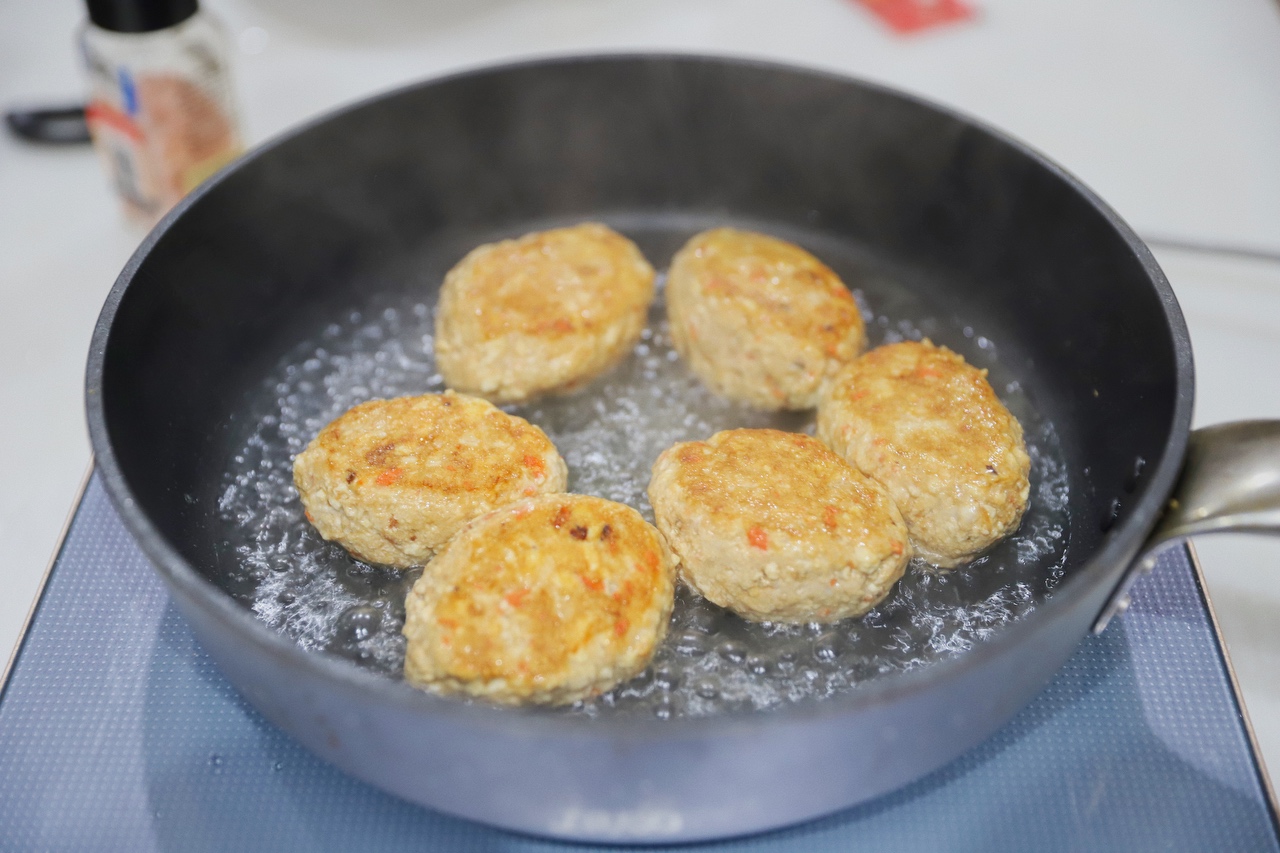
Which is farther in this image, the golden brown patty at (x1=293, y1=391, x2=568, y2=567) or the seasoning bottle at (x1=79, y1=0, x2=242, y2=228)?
the seasoning bottle at (x1=79, y1=0, x2=242, y2=228)

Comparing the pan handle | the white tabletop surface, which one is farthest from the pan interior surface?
the white tabletop surface

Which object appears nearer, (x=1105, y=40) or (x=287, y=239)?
(x=287, y=239)

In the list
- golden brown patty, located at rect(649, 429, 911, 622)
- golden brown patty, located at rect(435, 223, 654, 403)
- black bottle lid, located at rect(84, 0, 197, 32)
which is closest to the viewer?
golden brown patty, located at rect(649, 429, 911, 622)

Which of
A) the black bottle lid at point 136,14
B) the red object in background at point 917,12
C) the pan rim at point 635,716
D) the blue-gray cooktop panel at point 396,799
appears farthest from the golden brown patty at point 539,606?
the red object in background at point 917,12

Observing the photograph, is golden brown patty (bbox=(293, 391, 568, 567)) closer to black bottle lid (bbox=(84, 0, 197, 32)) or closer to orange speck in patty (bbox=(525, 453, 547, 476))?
orange speck in patty (bbox=(525, 453, 547, 476))

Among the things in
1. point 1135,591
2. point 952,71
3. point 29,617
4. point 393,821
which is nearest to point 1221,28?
point 952,71

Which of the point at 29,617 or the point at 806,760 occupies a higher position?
the point at 806,760

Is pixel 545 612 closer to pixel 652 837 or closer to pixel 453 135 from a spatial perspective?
pixel 652 837

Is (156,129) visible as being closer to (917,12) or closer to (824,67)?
(824,67)
